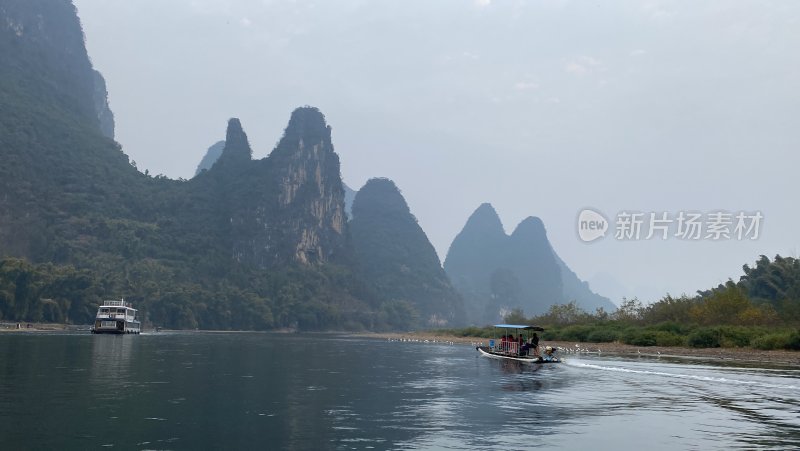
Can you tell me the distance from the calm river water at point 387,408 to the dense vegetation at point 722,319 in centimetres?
1888

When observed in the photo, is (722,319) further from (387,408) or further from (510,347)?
(387,408)

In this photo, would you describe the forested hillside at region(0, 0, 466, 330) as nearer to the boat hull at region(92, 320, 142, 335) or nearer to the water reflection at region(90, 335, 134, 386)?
the boat hull at region(92, 320, 142, 335)

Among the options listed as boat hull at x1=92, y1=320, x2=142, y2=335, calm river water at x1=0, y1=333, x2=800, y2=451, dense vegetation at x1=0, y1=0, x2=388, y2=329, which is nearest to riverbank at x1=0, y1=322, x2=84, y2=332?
dense vegetation at x1=0, y1=0, x2=388, y2=329

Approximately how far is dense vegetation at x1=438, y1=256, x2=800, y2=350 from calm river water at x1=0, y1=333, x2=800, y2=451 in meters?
18.9

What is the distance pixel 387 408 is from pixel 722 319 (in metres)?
51.3

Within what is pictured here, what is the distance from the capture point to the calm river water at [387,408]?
16.9 meters

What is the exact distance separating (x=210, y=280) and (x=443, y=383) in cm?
15822

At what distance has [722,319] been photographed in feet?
209

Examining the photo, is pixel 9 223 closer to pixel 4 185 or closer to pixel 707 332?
pixel 4 185

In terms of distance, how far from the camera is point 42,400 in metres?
22.1

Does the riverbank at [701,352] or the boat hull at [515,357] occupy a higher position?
the riverbank at [701,352]

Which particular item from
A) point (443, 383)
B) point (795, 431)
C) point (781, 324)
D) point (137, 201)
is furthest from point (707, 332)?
point (137, 201)

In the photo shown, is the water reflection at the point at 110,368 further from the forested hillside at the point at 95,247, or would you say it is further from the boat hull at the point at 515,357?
the forested hillside at the point at 95,247

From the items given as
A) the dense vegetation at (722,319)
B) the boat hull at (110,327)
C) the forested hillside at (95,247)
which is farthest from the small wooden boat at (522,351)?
the forested hillside at (95,247)
